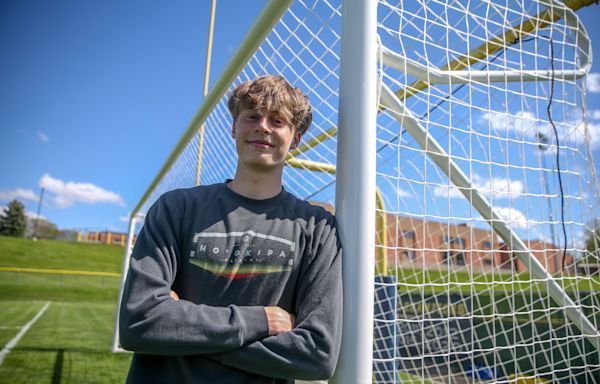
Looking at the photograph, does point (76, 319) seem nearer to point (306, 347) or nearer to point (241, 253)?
point (241, 253)

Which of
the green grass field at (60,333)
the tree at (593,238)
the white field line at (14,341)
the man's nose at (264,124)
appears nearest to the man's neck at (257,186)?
the man's nose at (264,124)

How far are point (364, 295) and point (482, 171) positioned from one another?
1.08m

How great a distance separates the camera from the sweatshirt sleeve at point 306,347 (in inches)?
33.2

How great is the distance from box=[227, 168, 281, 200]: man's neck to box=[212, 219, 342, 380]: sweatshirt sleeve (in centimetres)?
30

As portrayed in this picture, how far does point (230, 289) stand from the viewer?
959 mm

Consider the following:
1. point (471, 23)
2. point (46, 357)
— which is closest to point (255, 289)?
point (471, 23)

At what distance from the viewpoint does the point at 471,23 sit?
166 cm

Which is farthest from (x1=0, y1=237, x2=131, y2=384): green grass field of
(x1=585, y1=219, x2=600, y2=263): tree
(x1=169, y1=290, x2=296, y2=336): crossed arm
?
(x1=585, y1=219, x2=600, y2=263): tree

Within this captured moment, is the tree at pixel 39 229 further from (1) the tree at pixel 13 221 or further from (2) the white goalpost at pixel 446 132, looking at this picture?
(2) the white goalpost at pixel 446 132

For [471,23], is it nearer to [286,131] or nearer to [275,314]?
[286,131]

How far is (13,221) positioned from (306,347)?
61.5 meters

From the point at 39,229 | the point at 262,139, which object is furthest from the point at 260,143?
the point at 39,229

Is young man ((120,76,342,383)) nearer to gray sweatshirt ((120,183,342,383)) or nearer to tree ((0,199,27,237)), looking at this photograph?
gray sweatshirt ((120,183,342,383))

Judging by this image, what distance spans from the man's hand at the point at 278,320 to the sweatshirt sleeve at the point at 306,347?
16mm
